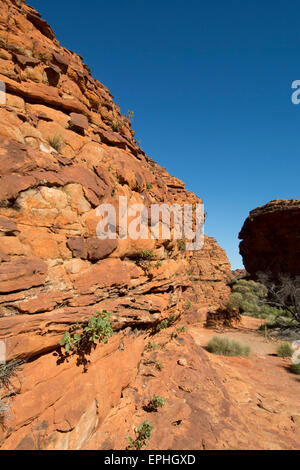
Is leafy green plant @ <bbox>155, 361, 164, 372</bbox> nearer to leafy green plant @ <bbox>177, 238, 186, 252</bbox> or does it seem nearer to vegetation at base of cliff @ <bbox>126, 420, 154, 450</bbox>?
vegetation at base of cliff @ <bbox>126, 420, 154, 450</bbox>

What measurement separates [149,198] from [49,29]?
221 inches

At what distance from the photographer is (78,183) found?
4586 millimetres

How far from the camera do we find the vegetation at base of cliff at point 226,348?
1154cm

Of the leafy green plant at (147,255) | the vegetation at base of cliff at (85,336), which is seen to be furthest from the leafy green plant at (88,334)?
the leafy green plant at (147,255)

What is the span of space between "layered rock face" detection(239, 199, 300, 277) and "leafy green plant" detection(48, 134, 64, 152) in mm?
30182

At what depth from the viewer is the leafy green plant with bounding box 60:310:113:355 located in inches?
134

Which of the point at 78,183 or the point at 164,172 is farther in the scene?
the point at 164,172

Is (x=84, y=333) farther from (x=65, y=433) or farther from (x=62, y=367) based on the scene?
(x=65, y=433)

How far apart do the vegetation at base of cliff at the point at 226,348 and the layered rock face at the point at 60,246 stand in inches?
268

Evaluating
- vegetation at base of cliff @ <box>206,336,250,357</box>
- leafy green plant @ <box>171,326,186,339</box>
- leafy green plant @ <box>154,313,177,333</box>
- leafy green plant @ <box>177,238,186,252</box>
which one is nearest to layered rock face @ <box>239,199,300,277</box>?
vegetation at base of cliff @ <box>206,336,250,357</box>

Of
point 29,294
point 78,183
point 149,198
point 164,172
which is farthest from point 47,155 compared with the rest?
point 164,172

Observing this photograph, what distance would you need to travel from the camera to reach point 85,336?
3.65 m

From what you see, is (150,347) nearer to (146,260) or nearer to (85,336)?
(146,260)
